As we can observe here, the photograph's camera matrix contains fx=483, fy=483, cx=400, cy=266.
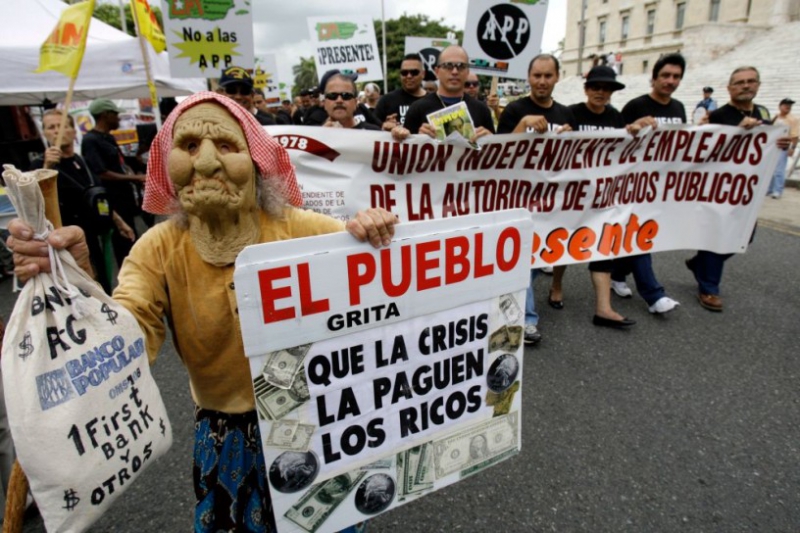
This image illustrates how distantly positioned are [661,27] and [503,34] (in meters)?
46.0

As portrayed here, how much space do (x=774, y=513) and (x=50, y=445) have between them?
8.89 feet

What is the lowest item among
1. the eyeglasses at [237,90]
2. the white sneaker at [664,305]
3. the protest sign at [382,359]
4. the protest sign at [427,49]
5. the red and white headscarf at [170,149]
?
the white sneaker at [664,305]

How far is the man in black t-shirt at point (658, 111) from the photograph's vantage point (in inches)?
158

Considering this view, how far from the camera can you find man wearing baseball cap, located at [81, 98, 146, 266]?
4.90 m

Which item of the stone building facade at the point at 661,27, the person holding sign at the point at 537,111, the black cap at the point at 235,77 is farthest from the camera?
the stone building facade at the point at 661,27

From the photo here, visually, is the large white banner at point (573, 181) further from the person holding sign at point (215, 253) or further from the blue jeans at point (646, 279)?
the person holding sign at point (215, 253)

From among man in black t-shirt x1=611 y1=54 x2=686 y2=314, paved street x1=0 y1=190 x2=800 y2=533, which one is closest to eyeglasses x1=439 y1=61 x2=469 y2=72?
man in black t-shirt x1=611 y1=54 x2=686 y2=314

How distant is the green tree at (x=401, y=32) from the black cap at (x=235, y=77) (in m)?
43.4

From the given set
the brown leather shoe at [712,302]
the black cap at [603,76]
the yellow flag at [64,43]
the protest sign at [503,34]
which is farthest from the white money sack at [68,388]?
the brown leather shoe at [712,302]

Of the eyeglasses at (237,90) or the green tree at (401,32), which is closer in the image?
the eyeglasses at (237,90)

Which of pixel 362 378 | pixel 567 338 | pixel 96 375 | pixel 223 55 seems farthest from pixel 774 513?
pixel 223 55

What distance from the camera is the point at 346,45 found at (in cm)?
874

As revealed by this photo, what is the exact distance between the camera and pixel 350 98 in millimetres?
3900

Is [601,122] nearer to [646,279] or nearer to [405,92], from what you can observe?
[646,279]
